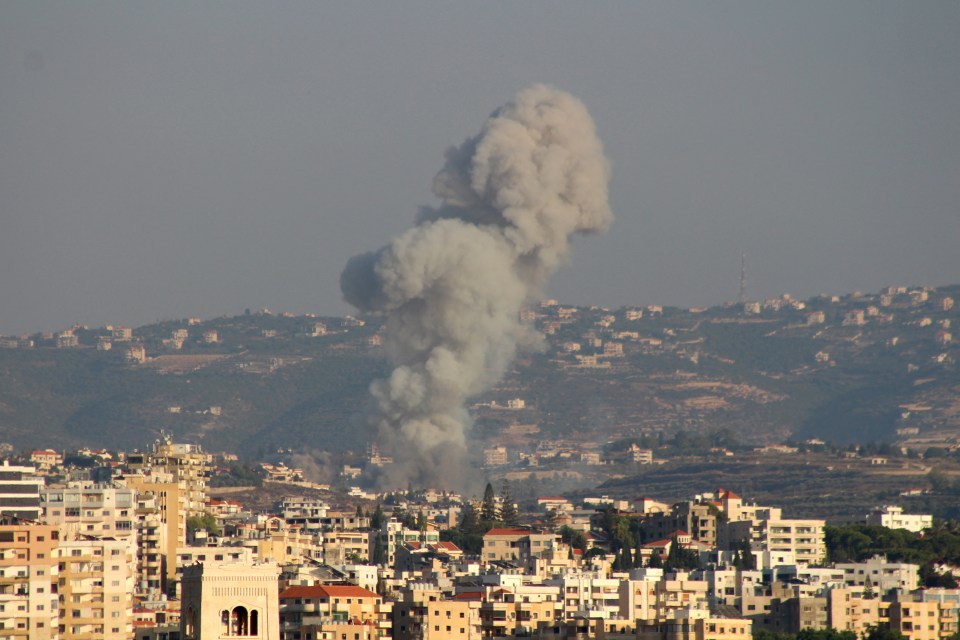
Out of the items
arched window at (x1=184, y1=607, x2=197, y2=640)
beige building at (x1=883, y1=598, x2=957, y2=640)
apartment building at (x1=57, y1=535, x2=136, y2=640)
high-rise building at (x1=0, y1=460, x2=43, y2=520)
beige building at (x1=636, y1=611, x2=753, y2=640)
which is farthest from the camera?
high-rise building at (x1=0, y1=460, x2=43, y2=520)

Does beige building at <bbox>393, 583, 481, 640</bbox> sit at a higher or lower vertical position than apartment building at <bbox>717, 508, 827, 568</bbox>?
lower

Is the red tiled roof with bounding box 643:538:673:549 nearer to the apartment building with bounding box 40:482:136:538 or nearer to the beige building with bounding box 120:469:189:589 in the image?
the beige building with bounding box 120:469:189:589

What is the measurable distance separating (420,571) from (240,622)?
34.5 m

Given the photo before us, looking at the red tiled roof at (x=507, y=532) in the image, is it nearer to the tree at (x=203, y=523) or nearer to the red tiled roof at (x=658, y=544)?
the red tiled roof at (x=658, y=544)

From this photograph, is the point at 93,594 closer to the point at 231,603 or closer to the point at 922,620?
the point at 231,603

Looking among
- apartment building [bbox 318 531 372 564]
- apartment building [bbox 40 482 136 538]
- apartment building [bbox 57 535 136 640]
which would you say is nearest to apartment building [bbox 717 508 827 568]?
apartment building [bbox 318 531 372 564]

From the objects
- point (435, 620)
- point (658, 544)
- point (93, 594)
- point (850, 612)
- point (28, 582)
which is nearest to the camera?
point (28, 582)

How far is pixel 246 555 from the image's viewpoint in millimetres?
62594

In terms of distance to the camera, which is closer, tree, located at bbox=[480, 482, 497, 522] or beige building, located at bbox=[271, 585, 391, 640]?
beige building, located at bbox=[271, 585, 391, 640]

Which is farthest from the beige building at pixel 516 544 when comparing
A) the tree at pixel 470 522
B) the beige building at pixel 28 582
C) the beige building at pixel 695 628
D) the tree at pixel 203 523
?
the beige building at pixel 28 582

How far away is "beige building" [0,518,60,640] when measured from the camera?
49.4 m

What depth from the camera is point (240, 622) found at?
40500mm

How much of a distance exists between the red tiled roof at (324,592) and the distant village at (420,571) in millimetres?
105

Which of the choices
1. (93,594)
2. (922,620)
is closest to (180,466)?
(922,620)
